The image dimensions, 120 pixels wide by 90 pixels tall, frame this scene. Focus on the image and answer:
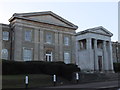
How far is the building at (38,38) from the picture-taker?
34.3m

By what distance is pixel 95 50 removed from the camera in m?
48.6

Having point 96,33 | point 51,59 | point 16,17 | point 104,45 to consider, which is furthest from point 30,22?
point 104,45

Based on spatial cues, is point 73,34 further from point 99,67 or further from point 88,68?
point 99,67

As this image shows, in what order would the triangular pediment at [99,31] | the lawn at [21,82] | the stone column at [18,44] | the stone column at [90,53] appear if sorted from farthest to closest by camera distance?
the triangular pediment at [99,31], the stone column at [90,53], the stone column at [18,44], the lawn at [21,82]

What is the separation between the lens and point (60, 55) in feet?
128

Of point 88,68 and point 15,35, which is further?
point 88,68

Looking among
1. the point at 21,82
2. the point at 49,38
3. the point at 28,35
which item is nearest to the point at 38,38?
the point at 28,35

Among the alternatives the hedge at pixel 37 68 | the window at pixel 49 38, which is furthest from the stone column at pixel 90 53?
the hedge at pixel 37 68

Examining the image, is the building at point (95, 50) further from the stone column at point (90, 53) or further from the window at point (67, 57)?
the window at point (67, 57)

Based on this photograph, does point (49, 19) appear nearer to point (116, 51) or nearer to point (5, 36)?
point (5, 36)

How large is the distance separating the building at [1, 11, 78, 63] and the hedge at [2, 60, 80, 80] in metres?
4.74

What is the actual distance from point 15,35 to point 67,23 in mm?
11848

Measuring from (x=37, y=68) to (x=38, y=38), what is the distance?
25.6ft

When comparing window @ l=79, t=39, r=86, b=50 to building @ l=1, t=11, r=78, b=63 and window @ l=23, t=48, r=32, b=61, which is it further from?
window @ l=23, t=48, r=32, b=61
